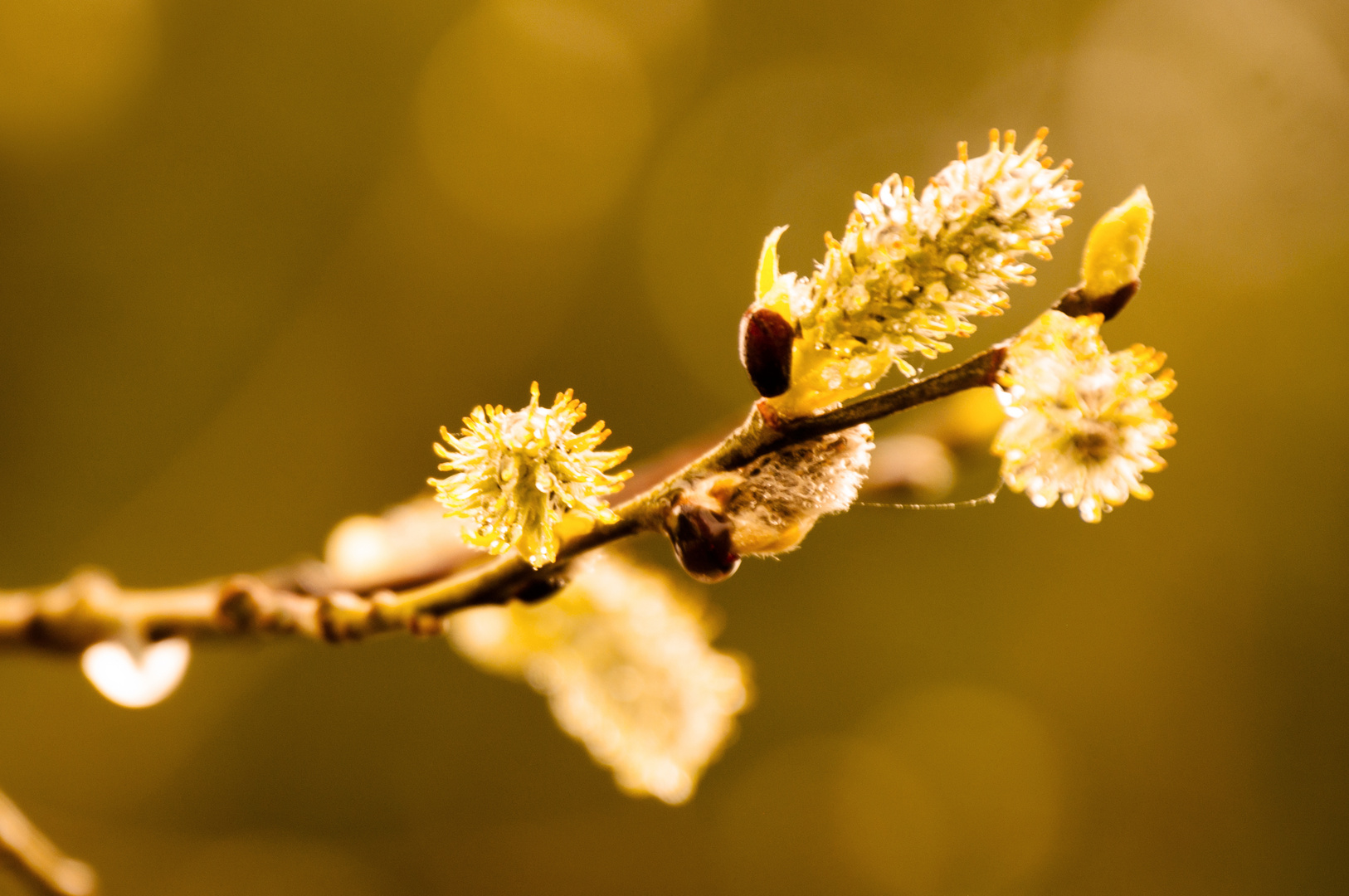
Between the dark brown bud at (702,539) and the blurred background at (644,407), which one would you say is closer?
the dark brown bud at (702,539)

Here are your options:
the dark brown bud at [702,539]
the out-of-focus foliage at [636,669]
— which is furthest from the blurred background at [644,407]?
the dark brown bud at [702,539]

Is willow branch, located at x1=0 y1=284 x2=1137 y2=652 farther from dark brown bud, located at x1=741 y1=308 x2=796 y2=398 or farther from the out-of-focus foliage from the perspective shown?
the out-of-focus foliage

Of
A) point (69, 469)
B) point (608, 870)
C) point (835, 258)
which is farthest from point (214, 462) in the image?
point (835, 258)

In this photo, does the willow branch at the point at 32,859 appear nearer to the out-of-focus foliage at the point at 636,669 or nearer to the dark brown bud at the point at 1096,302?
the out-of-focus foliage at the point at 636,669

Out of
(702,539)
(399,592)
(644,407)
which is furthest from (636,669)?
(644,407)

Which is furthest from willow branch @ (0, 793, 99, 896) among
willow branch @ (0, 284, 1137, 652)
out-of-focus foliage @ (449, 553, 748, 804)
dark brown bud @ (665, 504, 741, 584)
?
dark brown bud @ (665, 504, 741, 584)

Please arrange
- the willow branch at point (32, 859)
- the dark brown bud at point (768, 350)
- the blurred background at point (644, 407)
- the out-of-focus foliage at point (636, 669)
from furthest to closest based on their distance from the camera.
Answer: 1. the blurred background at point (644, 407)
2. the out-of-focus foliage at point (636, 669)
3. the willow branch at point (32, 859)
4. the dark brown bud at point (768, 350)
